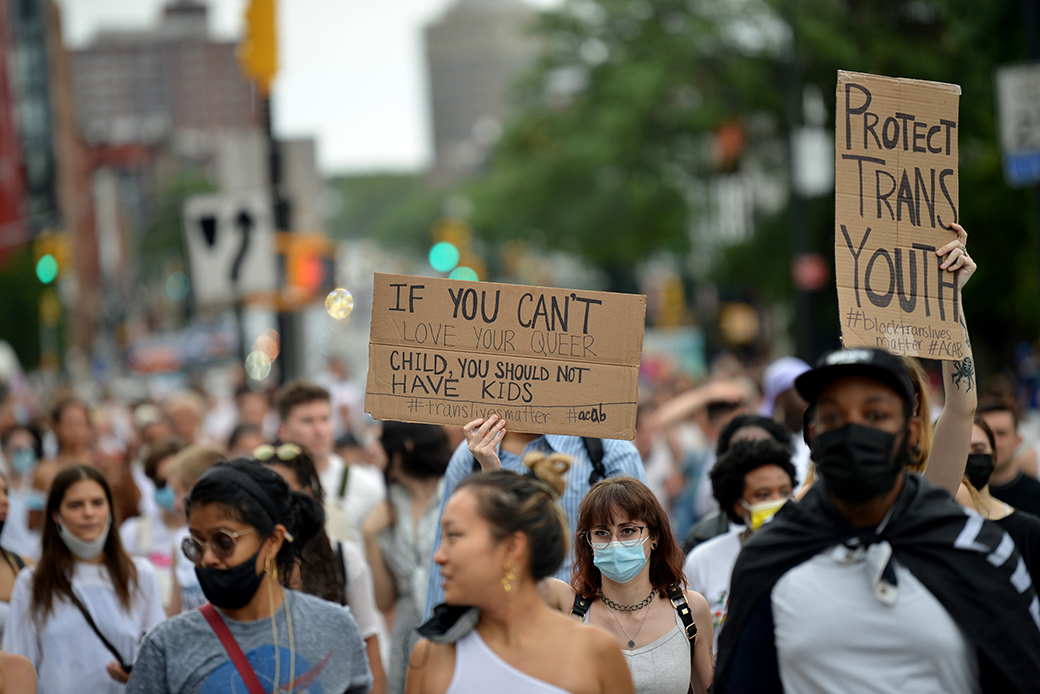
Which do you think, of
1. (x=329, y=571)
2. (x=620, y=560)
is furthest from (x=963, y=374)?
(x=329, y=571)

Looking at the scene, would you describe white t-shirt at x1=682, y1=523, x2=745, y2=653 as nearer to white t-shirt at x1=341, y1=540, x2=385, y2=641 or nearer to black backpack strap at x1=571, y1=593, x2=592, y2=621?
black backpack strap at x1=571, y1=593, x2=592, y2=621

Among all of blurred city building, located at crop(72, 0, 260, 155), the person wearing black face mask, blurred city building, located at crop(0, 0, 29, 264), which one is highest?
blurred city building, located at crop(72, 0, 260, 155)

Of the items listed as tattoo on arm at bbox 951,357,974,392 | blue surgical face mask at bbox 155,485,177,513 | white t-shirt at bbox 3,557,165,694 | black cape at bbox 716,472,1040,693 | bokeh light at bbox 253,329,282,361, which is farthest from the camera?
bokeh light at bbox 253,329,282,361

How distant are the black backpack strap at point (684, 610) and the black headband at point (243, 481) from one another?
1.44 meters

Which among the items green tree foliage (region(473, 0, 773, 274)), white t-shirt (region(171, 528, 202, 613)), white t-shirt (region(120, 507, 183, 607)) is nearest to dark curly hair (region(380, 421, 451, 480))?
white t-shirt (region(171, 528, 202, 613))

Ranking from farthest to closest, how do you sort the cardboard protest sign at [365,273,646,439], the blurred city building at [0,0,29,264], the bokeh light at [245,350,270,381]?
the blurred city building at [0,0,29,264]
the bokeh light at [245,350,270,381]
the cardboard protest sign at [365,273,646,439]

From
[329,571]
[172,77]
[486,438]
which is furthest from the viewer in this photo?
[172,77]

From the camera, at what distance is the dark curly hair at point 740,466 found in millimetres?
5609

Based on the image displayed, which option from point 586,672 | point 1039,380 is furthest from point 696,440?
point 586,672

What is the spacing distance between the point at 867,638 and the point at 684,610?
146 centimetres

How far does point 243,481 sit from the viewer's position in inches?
155

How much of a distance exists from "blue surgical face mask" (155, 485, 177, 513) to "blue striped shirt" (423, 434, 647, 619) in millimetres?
2070

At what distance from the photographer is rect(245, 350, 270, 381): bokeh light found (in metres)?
37.2

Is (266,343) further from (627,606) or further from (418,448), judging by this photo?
(627,606)
